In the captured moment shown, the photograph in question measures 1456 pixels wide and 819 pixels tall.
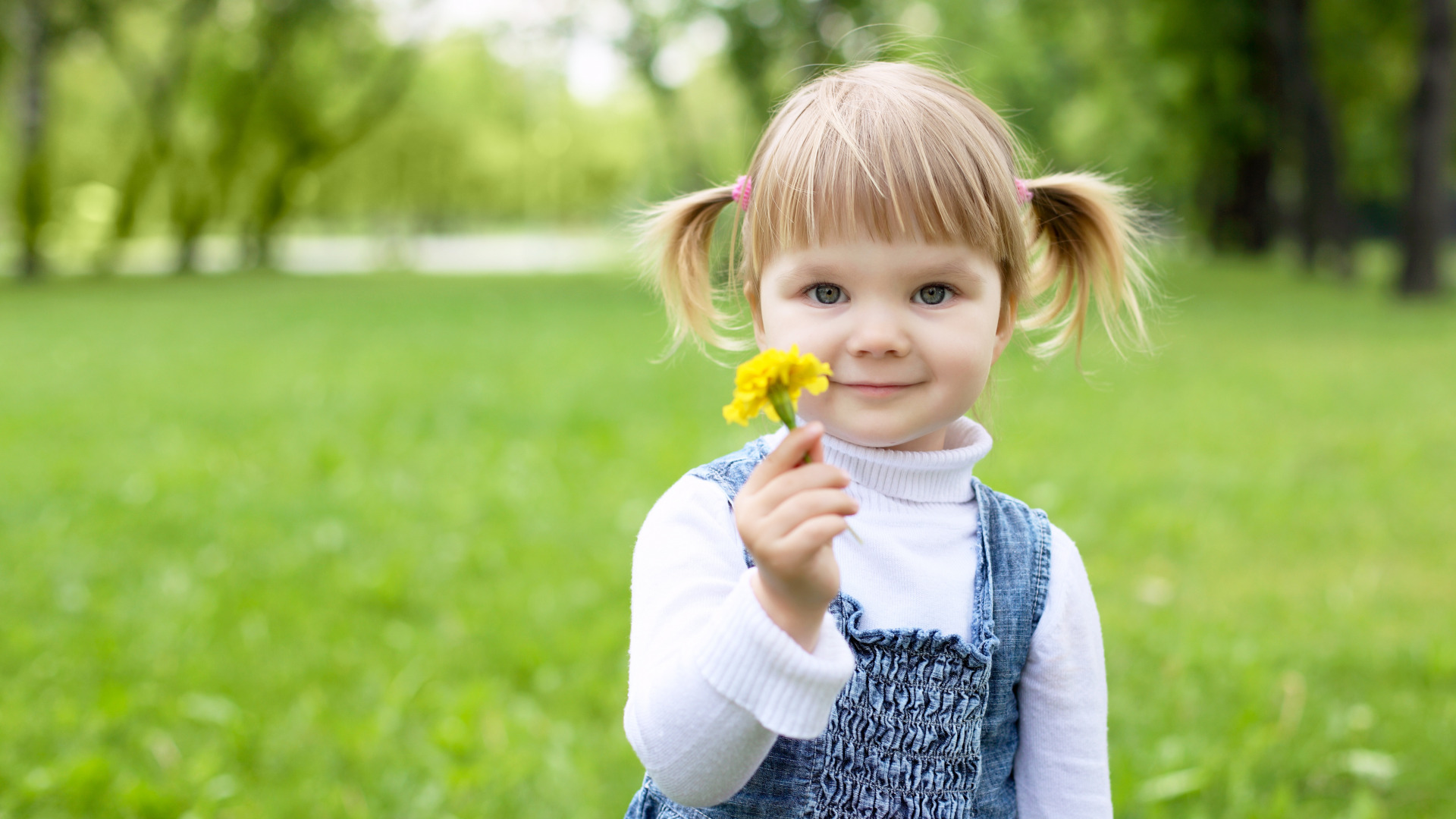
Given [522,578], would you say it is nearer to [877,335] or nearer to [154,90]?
[877,335]

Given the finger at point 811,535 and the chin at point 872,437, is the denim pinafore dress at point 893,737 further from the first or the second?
the finger at point 811,535

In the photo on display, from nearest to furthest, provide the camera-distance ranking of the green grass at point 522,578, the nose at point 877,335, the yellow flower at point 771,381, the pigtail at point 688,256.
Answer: the yellow flower at point 771,381 < the nose at point 877,335 < the pigtail at point 688,256 < the green grass at point 522,578

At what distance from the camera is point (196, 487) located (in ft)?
17.1

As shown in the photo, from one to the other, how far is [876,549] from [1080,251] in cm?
55

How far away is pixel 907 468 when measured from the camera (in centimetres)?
146

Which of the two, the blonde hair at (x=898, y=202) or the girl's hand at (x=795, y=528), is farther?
the blonde hair at (x=898, y=202)

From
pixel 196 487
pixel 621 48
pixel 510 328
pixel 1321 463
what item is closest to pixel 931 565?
pixel 196 487

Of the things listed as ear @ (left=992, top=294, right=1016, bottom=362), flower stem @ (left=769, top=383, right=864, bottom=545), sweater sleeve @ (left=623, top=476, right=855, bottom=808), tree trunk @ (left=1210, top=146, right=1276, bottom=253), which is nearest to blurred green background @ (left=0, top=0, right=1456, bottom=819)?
ear @ (left=992, top=294, right=1016, bottom=362)

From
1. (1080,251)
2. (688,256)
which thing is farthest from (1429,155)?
(688,256)

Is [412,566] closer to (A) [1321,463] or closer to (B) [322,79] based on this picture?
(A) [1321,463]

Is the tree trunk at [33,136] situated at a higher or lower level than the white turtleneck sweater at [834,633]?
lower

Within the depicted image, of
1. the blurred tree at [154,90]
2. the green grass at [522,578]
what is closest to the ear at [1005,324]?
the green grass at [522,578]

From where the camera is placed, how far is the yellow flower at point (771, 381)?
3.46 feet

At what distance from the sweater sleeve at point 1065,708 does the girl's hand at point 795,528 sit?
44 centimetres
